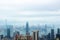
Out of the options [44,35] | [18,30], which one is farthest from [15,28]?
[44,35]

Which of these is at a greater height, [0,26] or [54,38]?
[0,26]

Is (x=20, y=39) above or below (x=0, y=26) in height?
below

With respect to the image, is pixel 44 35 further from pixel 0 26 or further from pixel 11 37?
pixel 0 26

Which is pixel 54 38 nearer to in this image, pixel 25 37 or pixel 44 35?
pixel 44 35

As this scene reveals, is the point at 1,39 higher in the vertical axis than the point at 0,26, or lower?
lower

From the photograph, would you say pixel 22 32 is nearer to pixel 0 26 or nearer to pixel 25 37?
pixel 25 37

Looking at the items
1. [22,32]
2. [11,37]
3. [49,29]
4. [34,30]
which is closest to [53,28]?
[49,29]

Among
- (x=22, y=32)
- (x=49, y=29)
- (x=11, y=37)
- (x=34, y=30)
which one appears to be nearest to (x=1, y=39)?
(x=11, y=37)
